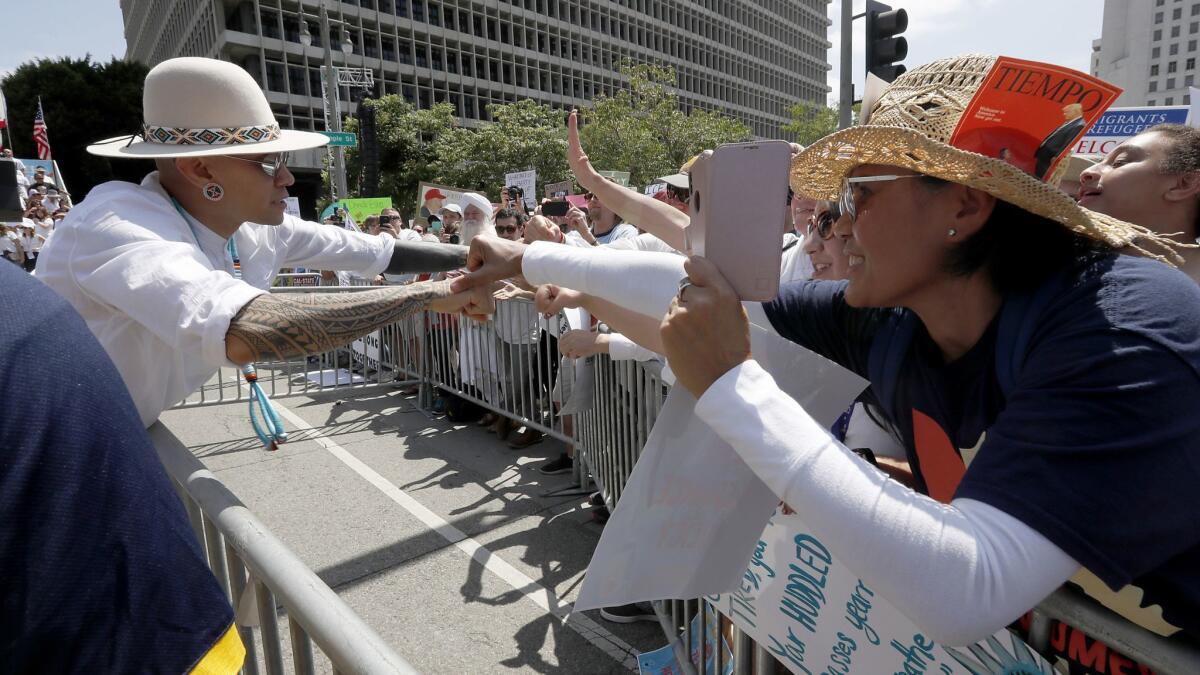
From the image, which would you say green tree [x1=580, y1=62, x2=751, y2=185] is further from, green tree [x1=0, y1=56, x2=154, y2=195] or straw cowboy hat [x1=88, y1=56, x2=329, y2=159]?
straw cowboy hat [x1=88, y1=56, x2=329, y2=159]

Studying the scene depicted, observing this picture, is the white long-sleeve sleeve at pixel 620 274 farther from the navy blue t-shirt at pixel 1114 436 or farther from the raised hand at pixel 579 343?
the raised hand at pixel 579 343

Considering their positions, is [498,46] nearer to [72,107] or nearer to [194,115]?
[72,107]

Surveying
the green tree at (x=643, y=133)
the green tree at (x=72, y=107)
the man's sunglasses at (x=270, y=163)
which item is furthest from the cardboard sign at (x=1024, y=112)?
the green tree at (x=72, y=107)

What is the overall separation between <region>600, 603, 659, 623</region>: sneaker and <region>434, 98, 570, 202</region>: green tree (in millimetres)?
33373

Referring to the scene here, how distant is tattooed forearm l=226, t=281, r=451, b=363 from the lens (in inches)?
72.1

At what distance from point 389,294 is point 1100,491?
199cm

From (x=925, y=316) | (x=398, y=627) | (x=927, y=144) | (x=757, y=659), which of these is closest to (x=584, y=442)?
(x=398, y=627)

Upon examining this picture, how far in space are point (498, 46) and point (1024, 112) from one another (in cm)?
6422

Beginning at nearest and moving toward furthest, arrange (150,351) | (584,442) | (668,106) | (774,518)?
(774,518)
(150,351)
(584,442)
(668,106)

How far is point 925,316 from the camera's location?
1584 millimetres

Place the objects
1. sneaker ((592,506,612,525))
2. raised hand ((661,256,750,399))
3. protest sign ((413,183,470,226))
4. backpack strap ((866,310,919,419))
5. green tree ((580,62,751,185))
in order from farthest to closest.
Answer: green tree ((580,62,751,185)) → protest sign ((413,183,470,226)) → sneaker ((592,506,612,525)) → backpack strap ((866,310,919,419)) → raised hand ((661,256,750,399))

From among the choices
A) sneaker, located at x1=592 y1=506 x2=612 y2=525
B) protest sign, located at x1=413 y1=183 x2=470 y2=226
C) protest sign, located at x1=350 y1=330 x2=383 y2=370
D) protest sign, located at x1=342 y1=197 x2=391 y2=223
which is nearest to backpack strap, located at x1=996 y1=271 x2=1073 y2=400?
sneaker, located at x1=592 y1=506 x2=612 y2=525

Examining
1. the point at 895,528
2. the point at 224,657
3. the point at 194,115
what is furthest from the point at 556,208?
the point at 224,657

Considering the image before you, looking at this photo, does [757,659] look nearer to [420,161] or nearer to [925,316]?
[925,316]
